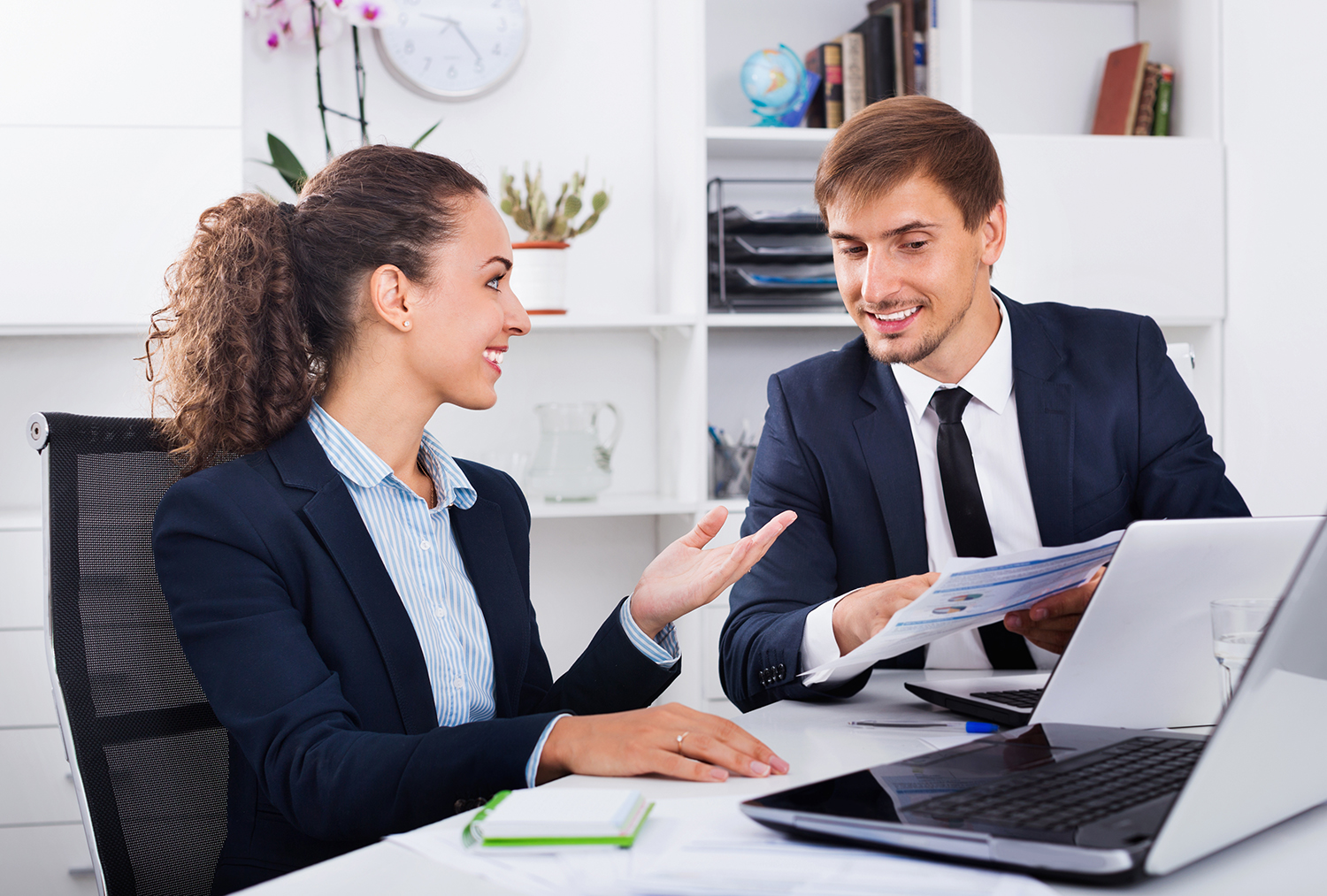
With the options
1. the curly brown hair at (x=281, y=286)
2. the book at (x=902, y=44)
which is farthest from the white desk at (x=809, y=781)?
the book at (x=902, y=44)

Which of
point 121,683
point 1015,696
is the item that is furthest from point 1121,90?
point 121,683

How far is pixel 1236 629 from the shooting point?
893 millimetres

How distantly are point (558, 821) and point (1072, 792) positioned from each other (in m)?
0.31

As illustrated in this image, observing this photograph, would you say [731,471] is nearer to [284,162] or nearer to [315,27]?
[284,162]

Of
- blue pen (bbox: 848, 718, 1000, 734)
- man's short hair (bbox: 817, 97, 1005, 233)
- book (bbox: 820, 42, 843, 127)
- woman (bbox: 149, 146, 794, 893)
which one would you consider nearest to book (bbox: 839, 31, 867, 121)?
book (bbox: 820, 42, 843, 127)

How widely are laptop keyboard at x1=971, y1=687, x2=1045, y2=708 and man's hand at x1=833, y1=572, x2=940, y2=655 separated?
0.38ft

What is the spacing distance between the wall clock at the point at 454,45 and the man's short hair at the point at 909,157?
1.41m

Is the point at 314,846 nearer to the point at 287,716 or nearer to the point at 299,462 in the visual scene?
the point at 287,716

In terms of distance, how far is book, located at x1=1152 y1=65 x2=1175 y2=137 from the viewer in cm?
283

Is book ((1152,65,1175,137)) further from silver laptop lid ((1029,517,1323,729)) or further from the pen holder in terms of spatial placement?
silver laptop lid ((1029,517,1323,729))

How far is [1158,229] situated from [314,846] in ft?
8.08

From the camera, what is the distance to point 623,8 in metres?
2.85

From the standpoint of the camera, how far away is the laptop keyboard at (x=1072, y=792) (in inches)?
24.1

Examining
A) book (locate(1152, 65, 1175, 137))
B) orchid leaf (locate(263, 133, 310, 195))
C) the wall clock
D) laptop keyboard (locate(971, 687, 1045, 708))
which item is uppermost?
the wall clock
